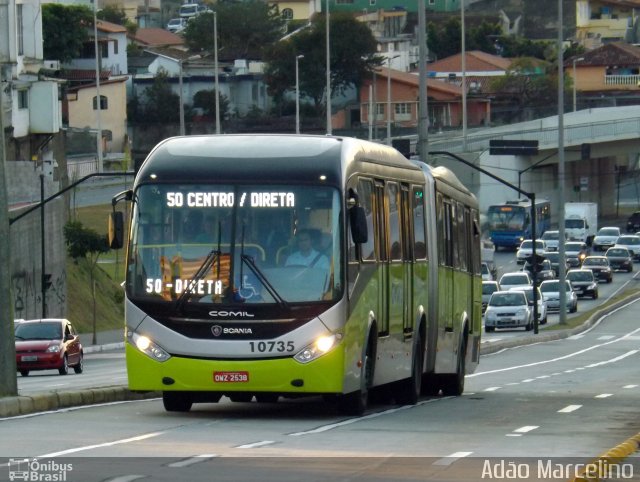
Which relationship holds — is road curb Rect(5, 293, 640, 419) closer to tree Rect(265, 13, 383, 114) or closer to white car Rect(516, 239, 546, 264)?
white car Rect(516, 239, 546, 264)

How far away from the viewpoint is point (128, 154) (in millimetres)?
99375

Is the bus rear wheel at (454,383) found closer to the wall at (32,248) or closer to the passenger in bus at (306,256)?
the passenger in bus at (306,256)

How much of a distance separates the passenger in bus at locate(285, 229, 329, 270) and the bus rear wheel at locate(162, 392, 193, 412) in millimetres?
2290

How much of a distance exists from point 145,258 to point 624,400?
32.2ft

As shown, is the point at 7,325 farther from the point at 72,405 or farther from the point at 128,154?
the point at 128,154

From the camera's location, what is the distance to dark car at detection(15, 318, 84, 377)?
40844mm

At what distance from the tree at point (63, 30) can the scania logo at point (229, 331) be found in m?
93.0

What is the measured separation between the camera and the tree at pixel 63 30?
110562 millimetres

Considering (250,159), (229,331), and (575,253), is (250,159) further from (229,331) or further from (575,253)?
(575,253)

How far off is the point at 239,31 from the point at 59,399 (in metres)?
125

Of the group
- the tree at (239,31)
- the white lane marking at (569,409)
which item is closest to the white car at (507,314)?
the white lane marking at (569,409)

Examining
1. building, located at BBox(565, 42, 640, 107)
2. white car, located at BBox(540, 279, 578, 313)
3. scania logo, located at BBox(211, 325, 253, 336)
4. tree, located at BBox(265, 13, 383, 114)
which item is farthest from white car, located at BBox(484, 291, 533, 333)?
building, located at BBox(565, 42, 640, 107)

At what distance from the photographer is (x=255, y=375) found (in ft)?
59.7

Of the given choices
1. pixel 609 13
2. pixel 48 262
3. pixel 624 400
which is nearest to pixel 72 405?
pixel 624 400
